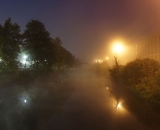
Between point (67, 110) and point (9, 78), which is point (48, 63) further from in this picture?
point (67, 110)

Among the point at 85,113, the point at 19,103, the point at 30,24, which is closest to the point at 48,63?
the point at 30,24

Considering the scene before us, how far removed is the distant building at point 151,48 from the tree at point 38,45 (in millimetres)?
14647

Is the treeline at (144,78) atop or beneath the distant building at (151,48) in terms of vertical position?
beneath

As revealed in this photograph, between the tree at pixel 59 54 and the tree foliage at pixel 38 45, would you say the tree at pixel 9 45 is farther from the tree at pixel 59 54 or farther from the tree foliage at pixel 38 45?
the tree at pixel 59 54

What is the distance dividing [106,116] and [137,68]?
9.99 metres

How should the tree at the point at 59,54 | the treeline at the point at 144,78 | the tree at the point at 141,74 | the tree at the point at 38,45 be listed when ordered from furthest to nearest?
1. the tree at the point at 59,54
2. the tree at the point at 38,45
3. the tree at the point at 141,74
4. the treeline at the point at 144,78

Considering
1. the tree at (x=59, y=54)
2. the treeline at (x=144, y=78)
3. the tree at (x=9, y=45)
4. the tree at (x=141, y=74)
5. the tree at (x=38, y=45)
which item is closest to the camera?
the treeline at (x=144, y=78)

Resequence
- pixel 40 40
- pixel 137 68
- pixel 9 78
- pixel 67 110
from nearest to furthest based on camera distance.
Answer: pixel 67 110 → pixel 137 68 → pixel 9 78 → pixel 40 40

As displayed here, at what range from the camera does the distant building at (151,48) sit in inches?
910

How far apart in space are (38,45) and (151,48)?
16803 millimetres

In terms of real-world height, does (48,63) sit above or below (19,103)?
above

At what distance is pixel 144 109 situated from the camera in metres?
10.0

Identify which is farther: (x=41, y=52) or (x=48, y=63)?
(x=48, y=63)

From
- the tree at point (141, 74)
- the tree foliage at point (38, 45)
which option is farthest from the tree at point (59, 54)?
the tree at point (141, 74)
